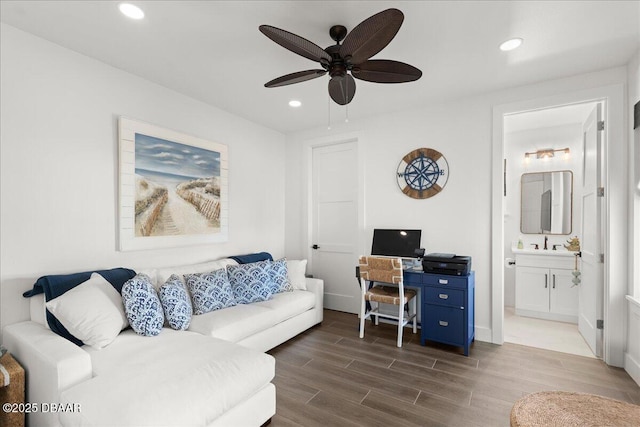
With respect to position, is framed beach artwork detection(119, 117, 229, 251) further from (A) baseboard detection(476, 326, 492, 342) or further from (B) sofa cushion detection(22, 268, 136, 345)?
(A) baseboard detection(476, 326, 492, 342)

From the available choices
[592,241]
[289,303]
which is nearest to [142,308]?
[289,303]

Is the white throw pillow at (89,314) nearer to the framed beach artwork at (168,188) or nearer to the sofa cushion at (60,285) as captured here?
the sofa cushion at (60,285)

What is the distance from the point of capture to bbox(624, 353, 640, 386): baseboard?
241 cm

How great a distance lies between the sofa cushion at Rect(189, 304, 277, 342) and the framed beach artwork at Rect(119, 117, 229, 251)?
0.94 metres

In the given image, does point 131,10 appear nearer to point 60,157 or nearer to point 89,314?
point 60,157

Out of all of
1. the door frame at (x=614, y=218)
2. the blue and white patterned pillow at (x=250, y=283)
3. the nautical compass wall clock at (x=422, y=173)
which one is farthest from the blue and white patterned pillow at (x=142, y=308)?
the door frame at (x=614, y=218)

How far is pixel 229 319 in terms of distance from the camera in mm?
2604

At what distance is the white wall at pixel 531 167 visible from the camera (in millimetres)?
4258

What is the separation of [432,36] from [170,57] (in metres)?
2.13

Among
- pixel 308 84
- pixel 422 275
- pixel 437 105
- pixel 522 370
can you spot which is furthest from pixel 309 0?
pixel 522 370

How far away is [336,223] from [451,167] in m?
1.72

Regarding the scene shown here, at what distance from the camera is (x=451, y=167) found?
11.6ft

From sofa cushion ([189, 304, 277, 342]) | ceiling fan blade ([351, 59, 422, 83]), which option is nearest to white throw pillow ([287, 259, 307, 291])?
sofa cushion ([189, 304, 277, 342])

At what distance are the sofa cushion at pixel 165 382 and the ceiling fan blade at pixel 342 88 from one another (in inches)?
76.9
